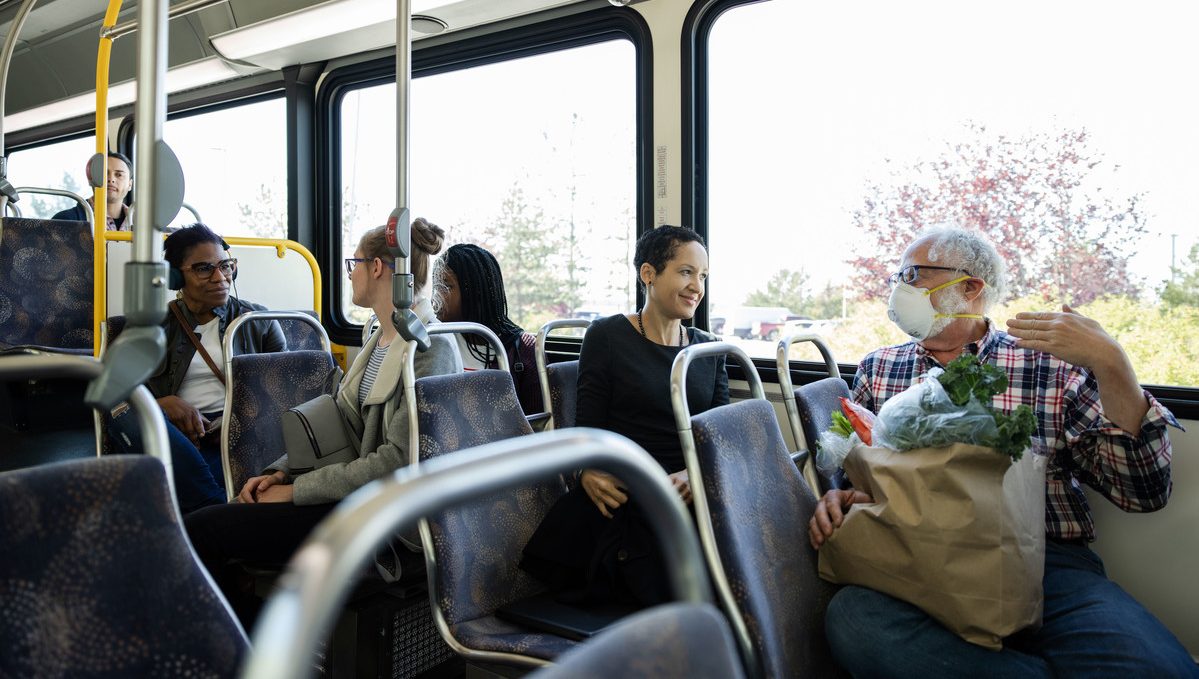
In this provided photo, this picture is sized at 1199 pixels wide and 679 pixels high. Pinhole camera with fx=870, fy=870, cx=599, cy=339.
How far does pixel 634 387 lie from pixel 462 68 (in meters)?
2.57

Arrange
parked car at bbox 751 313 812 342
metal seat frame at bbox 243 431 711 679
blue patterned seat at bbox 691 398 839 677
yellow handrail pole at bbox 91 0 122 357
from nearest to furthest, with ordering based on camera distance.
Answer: metal seat frame at bbox 243 431 711 679 → blue patterned seat at bbox 691 398 839 677 → yellow handrail pole at bbox 91 0 122 357 → parked car at bbox 751 313 812 342

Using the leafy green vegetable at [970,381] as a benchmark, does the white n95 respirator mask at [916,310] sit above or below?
above

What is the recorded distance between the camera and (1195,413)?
2480mm

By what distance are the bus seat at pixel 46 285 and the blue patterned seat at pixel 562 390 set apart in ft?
6.48

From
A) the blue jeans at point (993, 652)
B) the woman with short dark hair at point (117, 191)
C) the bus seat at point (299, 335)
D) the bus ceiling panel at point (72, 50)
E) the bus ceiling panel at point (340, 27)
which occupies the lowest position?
the blue jeans at point (993, 652)

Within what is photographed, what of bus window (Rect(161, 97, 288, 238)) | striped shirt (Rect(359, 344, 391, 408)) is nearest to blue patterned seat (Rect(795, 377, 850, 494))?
striped shirt (Rect(359, 344, 391, 408))

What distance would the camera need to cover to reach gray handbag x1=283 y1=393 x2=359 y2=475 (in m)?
2.30

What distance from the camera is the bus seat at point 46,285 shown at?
3488 millimetres

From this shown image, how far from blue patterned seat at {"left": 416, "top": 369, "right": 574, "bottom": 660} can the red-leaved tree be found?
156 cm

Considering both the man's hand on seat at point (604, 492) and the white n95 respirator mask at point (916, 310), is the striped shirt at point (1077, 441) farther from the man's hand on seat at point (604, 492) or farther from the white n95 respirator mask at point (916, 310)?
the man's hand on seat at point (604, 492)

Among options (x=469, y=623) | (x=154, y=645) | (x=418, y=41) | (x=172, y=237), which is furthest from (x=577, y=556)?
(x=418, y=41)

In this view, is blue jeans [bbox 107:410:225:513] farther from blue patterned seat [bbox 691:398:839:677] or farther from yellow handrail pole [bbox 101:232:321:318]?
blue patterned seat [bbox 691:398:839:677]

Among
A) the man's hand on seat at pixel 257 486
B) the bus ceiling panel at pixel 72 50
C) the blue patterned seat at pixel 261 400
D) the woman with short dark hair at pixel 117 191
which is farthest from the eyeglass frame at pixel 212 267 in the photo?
the bus ceiling panel at pixel 72 50

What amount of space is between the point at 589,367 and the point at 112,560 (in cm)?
152
